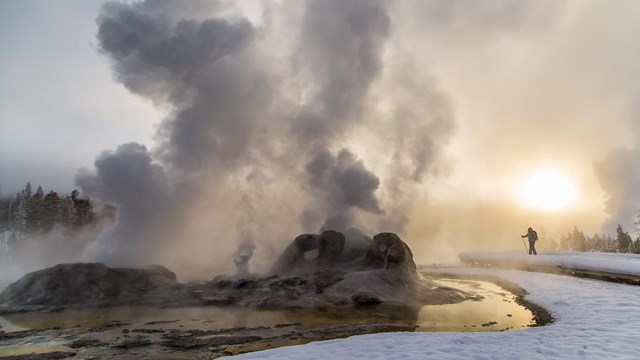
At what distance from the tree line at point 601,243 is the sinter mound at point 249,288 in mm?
46059

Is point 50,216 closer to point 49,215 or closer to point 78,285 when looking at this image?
point 49,215

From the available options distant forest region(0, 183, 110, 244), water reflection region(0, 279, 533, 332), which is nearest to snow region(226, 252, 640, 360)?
water reflection region(0, 279, 533, 332)

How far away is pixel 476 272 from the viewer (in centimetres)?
3922

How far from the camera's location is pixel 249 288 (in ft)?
91.0

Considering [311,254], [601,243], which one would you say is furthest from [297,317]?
[601,243]

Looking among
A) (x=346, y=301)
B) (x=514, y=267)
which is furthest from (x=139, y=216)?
(x=514, y=267)

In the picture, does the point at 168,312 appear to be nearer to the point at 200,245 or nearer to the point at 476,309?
the point at 476,309

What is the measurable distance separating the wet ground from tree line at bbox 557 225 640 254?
1929 inches

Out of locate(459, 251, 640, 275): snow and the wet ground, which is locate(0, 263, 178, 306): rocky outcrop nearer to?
the wet ground

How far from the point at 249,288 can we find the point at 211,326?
8.87m

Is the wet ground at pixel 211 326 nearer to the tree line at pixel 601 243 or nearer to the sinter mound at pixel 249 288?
A: the sinter mound at pixel 249 288

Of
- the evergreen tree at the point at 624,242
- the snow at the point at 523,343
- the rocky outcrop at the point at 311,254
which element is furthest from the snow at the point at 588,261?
the evergreen tree at the point at 624,242

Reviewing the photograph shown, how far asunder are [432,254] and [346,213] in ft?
128

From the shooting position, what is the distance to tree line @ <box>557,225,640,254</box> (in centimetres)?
6012
